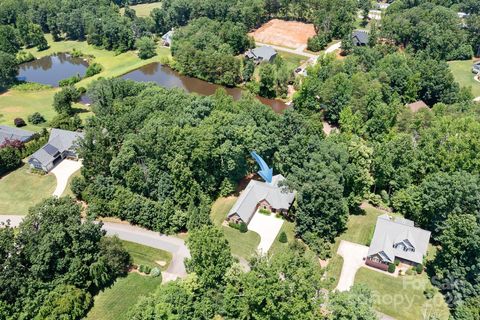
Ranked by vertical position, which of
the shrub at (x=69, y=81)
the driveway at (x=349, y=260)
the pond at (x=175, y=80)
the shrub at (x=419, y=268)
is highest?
the shrub at (x=419, y=268)

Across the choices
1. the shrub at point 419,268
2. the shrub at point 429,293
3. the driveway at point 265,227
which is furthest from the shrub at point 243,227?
the shrub at point 429,293

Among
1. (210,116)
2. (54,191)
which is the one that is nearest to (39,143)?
(54,191)

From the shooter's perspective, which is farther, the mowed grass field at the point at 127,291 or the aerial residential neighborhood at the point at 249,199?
the mowed grass field at the point at 127,291

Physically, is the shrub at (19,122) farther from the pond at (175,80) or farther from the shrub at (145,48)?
the shrub at (145,48)

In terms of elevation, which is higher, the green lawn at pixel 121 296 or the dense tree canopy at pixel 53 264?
the dense tree canopy at pixel 53 264

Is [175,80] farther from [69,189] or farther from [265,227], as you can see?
[265,227]

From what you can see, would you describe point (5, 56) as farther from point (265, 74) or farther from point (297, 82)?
point (297, 82)
